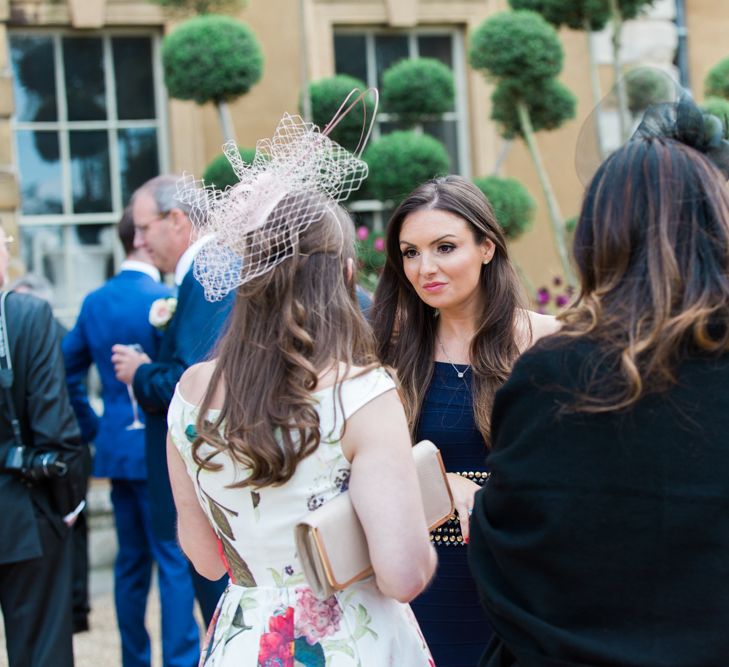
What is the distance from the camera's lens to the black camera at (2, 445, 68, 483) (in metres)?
3.50

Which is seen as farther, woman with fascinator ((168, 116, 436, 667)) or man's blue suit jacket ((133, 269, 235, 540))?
man's blue suit jacket ((133, 269, 235, 540))

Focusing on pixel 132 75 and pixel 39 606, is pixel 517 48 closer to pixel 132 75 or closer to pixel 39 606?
pixel 132 75

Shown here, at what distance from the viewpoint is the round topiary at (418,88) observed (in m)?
7.49

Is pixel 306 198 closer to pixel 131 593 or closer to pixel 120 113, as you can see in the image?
pixel 131 593

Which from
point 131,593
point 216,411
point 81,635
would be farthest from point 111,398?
point 216,411

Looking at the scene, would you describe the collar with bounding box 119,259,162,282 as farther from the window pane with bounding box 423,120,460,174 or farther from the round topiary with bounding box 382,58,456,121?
the window pane with bounding box 423,120,460,174

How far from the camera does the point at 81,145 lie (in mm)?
7895

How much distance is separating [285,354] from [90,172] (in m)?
6.45

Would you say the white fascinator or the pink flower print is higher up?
the white fascinator

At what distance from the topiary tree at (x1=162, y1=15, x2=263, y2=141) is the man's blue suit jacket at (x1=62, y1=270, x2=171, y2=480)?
2.56 metres

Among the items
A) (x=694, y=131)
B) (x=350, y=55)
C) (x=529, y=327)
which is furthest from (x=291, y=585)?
(x=350, y=55)

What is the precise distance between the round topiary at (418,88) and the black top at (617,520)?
6.07 meters

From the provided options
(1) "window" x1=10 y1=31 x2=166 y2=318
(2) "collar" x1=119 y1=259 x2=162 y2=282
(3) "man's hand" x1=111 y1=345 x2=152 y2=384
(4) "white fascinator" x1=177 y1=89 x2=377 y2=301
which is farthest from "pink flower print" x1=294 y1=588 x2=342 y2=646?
(1) "window" x1=10 y1=31 x2=166 y2=318

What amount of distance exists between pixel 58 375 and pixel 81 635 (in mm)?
2563
